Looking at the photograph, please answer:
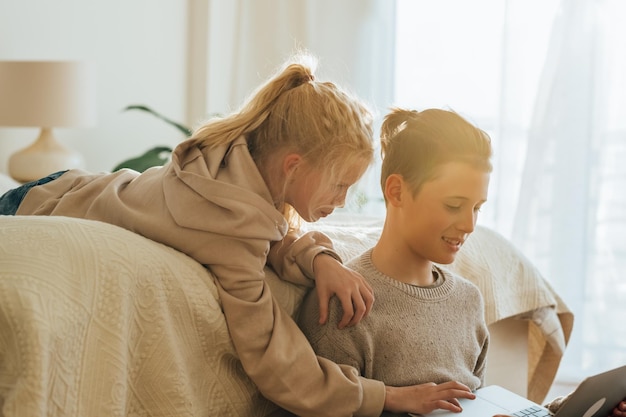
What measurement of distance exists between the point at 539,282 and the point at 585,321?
1.67 meters

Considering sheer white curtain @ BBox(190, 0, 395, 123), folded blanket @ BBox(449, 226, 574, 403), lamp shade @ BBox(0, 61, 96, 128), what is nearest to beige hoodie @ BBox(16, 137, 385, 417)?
folded blanket @ BBox(449, 226, 574, 403)

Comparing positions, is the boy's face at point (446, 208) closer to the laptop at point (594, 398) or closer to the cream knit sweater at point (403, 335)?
the cream knit sweater at point (403, 335)

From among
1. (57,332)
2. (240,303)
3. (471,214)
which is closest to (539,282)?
(471,214)

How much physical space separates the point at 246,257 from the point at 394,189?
0.31 metres

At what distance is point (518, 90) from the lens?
11.7ft

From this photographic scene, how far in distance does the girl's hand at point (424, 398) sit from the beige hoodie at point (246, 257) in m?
0.03

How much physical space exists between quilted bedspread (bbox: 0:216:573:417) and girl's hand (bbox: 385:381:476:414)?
0.20 metres

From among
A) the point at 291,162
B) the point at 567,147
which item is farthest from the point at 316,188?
the point at 567,147

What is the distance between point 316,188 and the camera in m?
1.29

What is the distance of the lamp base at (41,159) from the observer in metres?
2.79

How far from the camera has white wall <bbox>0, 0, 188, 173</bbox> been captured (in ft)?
9.95

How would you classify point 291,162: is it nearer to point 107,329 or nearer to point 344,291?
point 344,291

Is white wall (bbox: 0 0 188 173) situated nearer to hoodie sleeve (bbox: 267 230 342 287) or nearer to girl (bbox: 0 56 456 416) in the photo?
girl (bbox: 0 56 456 416)

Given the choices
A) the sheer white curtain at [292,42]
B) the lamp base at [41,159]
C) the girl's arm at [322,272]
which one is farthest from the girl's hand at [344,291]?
the sheer white curtain at [292,42]
